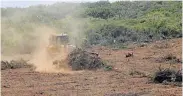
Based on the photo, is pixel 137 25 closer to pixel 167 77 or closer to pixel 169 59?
pixel 169 59

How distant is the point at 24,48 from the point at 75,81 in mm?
13149

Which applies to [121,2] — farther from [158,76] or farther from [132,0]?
[158,76]

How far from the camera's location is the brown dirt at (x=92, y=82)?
41.1 feet

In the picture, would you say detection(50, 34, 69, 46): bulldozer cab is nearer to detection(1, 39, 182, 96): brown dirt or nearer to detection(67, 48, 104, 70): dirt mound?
detection(67, 48, 104, 70): dirt mound

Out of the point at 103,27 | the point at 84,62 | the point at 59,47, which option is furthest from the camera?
the point at 103,27

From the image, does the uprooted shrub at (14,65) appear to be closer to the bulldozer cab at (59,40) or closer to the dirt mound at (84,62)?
the bulldozer cab at (59,40)

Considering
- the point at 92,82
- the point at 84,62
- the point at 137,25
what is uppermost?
the point at 137,25

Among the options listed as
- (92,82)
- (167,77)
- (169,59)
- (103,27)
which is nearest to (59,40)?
(169,59)

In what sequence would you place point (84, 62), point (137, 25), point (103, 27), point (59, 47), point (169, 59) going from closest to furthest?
point (84, 62), point (59, 47), point (169, 59), point (103, 27), point (137, 25)

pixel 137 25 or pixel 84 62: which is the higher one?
pixel 137 25

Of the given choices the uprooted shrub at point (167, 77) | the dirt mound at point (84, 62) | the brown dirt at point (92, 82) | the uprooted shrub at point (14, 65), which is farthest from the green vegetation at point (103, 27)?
the uprooted shrub at point (167, 77)

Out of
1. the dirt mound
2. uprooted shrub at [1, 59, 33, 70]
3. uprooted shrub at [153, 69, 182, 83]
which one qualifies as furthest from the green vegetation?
uprooted shrub at [153, 69, 182, 83]

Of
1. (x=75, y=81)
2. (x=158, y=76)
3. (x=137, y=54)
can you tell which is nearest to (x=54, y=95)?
(x=75, y=81)

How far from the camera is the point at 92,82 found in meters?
14.2
